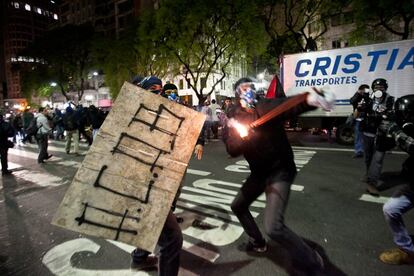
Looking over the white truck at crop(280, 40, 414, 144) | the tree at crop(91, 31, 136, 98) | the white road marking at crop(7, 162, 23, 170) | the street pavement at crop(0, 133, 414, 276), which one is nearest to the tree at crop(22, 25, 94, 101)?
the tree at crop(91, 31, 136, 98)

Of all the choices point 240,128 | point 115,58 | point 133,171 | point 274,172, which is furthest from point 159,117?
point 115,58

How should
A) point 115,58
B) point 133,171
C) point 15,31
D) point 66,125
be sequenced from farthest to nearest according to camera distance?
point 15,31 → point 115,58 → point 66,125 → point 133,171

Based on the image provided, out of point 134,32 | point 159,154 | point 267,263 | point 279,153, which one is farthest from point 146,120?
point 134,32

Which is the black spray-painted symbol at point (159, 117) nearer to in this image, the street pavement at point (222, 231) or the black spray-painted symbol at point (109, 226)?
the black spray-painted symbol at point (109, 226)

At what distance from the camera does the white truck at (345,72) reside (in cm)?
998

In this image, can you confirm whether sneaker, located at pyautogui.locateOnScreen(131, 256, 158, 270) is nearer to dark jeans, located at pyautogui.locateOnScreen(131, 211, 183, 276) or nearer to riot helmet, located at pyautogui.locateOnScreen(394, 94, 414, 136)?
dark jeans, located at pyautogui.locateOnScreen(131, 211, 183, 276)

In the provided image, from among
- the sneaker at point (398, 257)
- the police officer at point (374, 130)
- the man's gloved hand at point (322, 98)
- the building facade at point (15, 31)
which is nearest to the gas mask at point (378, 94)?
the police officer at point (374, 130)

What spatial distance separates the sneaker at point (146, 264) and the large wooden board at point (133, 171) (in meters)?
1.10

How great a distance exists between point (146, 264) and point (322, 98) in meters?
2.47

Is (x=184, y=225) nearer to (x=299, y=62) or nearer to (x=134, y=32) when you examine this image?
(x=299, y=62)

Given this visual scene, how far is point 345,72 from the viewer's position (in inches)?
432

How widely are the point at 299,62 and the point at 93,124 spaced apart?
348 inches

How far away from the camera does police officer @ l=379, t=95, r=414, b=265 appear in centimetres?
266

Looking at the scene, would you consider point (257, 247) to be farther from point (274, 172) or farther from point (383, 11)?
point (383, 11)
